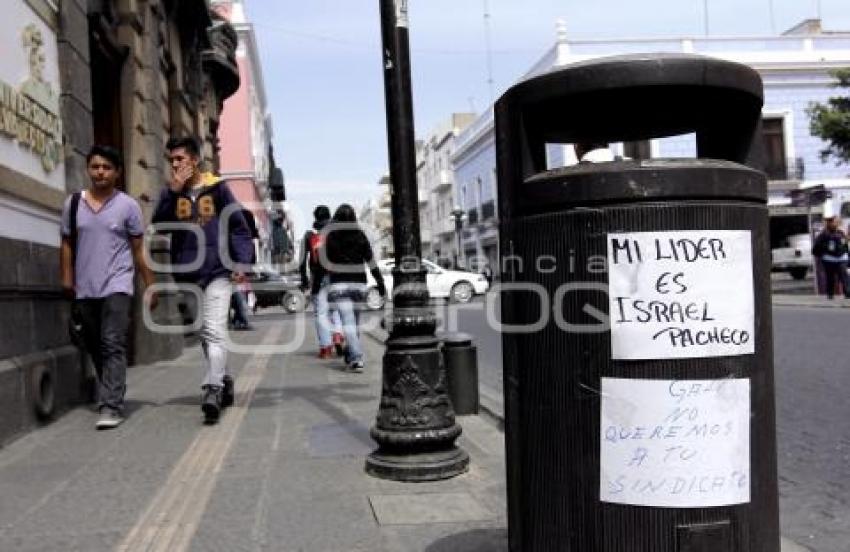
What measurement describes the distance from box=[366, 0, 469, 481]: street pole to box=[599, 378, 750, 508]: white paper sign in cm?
243

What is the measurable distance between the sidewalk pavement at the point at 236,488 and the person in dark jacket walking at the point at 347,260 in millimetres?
2533

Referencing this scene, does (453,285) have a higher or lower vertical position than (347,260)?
lower

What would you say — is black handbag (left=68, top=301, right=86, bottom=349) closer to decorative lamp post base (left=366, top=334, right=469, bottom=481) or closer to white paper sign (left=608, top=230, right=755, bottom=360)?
decorative lamp post base (left=366, top=334, right=469, bottom=481)

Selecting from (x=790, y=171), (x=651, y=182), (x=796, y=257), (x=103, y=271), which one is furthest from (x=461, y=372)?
(x=790, y=171)

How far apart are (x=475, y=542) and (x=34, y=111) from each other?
4.82 metres

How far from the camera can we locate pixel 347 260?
9.78 meters

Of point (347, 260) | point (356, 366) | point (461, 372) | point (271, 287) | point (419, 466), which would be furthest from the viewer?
point (271, 287)

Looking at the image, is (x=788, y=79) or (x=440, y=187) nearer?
(x=788, y=79)

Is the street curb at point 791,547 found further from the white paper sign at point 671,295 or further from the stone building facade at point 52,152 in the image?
the stone building facade at point 52,152

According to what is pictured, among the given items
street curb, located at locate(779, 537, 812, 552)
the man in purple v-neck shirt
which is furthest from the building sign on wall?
street curb, located at locate(779, 537, 812, 552)

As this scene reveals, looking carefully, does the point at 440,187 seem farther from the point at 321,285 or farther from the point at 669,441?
the point at 669,441

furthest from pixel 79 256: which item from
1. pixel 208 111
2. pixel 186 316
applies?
pixel 208 111

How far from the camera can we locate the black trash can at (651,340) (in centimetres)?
232

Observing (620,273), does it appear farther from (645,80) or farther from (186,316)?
(186,316)
